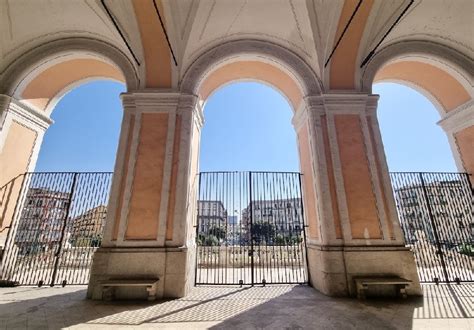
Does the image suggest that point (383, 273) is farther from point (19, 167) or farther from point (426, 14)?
point (19, 167)

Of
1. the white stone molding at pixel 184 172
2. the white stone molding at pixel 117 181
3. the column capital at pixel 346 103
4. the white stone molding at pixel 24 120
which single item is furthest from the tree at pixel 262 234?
the white stone molding at pixel 24 120

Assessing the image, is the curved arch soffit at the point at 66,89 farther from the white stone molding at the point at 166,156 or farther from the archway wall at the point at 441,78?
the archway wall at the point at 441,78

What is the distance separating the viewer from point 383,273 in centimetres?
457

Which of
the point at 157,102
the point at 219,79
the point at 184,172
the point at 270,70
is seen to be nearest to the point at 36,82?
the point at 157,102

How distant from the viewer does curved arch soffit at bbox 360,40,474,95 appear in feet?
20.0

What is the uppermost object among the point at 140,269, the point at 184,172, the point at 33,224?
the point at 184,172

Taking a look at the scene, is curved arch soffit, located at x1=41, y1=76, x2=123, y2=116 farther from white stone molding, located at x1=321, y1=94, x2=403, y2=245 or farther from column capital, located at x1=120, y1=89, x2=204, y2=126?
white stone molding, located at x1=321, y1=94, x2=403, y2=245

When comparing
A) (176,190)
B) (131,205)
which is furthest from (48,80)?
(176,190)

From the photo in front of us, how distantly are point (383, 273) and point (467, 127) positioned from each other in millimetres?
5440

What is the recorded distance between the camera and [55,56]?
6191mm

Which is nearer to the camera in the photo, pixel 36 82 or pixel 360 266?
pixel 360 266

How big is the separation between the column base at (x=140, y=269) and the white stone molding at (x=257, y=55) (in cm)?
419

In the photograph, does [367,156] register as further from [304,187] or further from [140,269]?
[140,269]

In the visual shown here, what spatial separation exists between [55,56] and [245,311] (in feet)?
25.7
